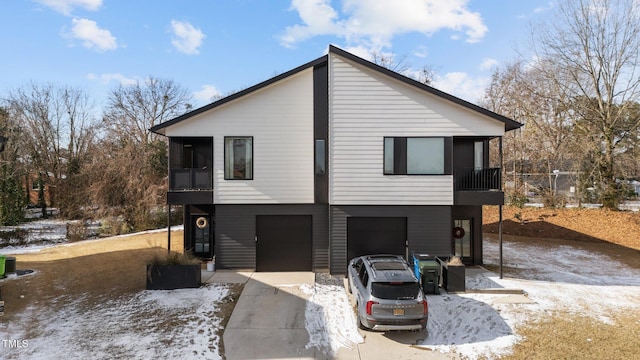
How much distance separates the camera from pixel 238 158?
Result: 12.4 m

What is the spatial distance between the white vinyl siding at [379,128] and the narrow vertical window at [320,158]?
48 centimetres

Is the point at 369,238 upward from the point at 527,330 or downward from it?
upward

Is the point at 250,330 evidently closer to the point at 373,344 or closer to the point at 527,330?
the point at 373,344

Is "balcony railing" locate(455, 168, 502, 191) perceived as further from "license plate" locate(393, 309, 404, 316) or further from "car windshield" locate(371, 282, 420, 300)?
"license plate" locate(393, 309, 404, 316)

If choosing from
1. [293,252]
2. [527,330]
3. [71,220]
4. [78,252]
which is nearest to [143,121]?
[71,220]

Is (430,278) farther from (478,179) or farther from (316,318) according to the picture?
(478,179)

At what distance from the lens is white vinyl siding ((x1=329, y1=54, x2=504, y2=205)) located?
1182 cm

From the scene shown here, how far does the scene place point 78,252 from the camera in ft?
52.6

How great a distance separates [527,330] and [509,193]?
21.2 meters

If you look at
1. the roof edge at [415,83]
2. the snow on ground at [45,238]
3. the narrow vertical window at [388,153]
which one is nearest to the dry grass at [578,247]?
the roof edge at [415,83]

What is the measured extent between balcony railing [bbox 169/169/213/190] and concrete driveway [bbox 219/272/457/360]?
181 inches

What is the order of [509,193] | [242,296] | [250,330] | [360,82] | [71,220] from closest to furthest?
1. [250,330]
2. [242,296]
3. [360,82]
4. [71,220]
5. [509,193]

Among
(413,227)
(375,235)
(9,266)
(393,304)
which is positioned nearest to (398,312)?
(393,304)

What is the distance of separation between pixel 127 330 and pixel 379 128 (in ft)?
31.2
